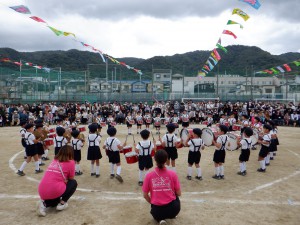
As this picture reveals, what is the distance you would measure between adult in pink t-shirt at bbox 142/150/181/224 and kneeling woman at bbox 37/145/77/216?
1.96 m

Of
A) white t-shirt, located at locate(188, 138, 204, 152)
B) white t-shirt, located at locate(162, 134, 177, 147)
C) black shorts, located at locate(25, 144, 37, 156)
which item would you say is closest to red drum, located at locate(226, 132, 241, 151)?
white t-shirt, located at locate(188, 138, 204, 152)

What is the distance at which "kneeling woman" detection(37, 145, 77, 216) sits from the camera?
5.75 metres

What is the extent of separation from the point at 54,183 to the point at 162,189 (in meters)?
2.35

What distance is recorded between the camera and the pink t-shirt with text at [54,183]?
226 inches

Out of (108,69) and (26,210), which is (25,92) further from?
(26,210)

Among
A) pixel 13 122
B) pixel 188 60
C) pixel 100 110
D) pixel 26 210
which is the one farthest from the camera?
pixel 188 60

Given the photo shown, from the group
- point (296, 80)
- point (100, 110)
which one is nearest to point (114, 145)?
point (100, 110)

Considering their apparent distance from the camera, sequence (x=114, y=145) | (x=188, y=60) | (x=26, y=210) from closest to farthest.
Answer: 1. (x=26, y=210)
2. (x=114, y=145)
3. (x=188, y=60)

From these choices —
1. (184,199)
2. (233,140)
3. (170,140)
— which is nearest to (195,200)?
(184,199)

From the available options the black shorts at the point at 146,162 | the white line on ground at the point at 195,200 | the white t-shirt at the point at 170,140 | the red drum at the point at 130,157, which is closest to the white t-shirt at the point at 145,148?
the black shorts at the point at 146,162

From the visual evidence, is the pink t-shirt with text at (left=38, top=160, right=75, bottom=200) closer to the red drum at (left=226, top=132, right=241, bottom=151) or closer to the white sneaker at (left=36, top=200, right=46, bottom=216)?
the white sneaker at (left=36, top=200, right=46, bottom=216)

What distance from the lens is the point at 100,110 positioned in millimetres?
25453

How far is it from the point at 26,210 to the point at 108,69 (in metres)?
26.9

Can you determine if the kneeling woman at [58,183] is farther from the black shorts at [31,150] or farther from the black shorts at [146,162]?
the black shorts at [31,150]
